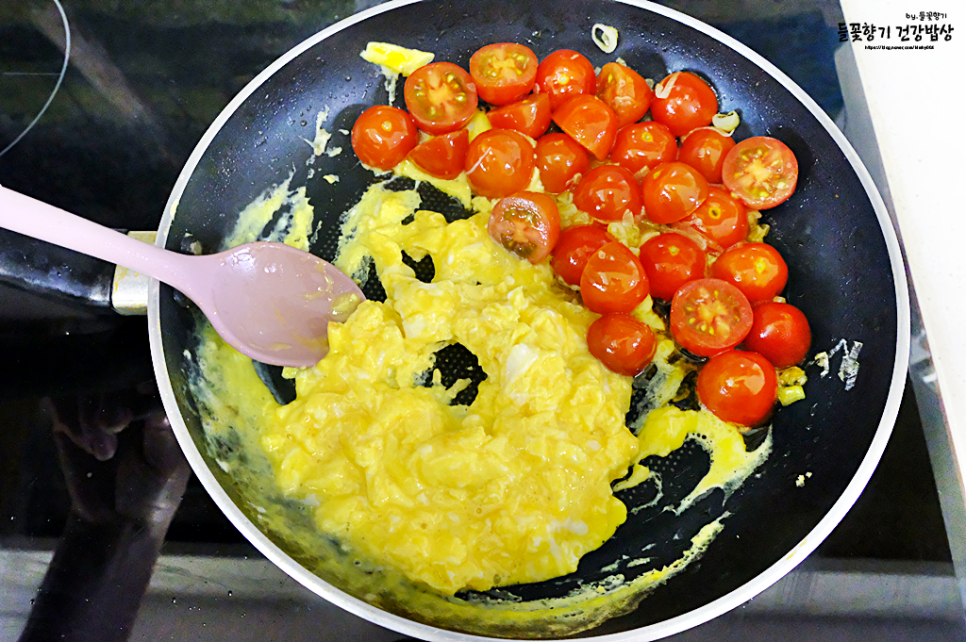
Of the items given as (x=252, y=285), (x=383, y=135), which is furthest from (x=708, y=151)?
(x=252, y=285)

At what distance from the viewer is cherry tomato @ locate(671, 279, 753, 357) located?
1.37 meters

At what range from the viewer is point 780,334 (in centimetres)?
139

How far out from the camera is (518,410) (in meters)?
1.36

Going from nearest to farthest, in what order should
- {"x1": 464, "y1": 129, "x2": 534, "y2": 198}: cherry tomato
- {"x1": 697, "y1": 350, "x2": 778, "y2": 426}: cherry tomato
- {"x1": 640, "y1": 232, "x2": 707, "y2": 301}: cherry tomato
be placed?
{"x1": 697, "y1": 350, "x2": 778, "y2": 426}: cherry tomato, {"x1": 640, "y1": 232, "x2": 707, "y2": 301}: cherry tomato, {"x1": 464, "y1": 129, "x2": 534, "y2": 198}: cherry tomato

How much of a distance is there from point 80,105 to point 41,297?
2.09 ft

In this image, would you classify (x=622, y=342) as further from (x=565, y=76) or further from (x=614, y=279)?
(x=565, y=76)

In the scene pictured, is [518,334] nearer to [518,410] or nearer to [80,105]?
[518,410]

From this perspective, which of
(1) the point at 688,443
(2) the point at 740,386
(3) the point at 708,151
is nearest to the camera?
(2) the point at 740,386

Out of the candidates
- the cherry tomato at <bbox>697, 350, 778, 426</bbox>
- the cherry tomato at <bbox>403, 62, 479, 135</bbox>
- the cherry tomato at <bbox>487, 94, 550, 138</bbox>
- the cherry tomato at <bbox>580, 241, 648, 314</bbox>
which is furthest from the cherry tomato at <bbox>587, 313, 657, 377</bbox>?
the cherry tomato at <bbox>403, 62, 479, 135</bbox>

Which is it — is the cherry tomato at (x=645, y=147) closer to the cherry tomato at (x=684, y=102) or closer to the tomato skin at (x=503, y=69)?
the cherry tomato at (x=684, y=102)

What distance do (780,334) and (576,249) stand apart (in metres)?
0.51

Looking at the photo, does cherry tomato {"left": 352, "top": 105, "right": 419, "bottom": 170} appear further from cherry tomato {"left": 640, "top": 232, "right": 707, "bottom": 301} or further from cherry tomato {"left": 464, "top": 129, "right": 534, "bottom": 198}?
cherry tomato {"left": 640, "top": 232, "right": 707, "bottom": 301}

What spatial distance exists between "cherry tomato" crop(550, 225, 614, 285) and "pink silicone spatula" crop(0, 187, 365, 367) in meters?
0.51

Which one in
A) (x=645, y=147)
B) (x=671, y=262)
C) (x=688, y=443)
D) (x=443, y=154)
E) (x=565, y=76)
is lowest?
(x=688, y=443)
